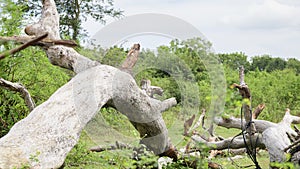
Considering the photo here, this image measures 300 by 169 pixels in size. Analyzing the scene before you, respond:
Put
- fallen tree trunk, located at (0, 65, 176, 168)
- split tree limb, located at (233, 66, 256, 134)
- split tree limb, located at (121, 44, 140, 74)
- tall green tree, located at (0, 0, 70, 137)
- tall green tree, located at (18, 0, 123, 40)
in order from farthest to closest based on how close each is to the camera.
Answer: tall green tree, located at (18, 0, 123, 40), tall green tree, located at (0, 0, 70, 137), split tree limb, located at (121, 44, 140, 74), split tree limb, located at (233, 66, 256, 134), fallen tree trunk, located at (0, 65, 176, 168)

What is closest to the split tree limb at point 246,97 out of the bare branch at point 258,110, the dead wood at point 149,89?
the bare branch at point 258,110

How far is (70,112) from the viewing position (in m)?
2.94

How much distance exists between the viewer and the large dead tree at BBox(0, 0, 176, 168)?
2.66m

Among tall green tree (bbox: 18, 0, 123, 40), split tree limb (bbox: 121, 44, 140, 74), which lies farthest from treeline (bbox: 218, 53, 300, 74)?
split tree limb (bbox: 121, 44, 140, 74)

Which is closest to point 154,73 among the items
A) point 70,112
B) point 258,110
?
point 258,110

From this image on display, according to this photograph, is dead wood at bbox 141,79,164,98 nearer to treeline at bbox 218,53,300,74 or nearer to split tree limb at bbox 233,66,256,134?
split tree limb at bbox 233,66,256,134

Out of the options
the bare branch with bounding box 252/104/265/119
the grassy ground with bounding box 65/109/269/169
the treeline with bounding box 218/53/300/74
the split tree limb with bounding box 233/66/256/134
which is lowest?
the treeline with bounding box 218/53/300/74

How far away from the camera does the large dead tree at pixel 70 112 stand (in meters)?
2.66

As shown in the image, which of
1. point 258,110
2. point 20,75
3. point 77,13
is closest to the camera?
point 258,110

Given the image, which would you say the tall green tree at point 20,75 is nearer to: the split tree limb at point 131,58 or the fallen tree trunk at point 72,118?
the split tree limb at point 131,58

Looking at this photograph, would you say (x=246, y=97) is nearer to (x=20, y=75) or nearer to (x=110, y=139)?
(x=110, y=139)

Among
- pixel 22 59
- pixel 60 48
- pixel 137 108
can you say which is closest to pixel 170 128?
pixel 137 108

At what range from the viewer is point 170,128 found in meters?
4.23

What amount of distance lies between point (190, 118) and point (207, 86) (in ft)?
1.99
